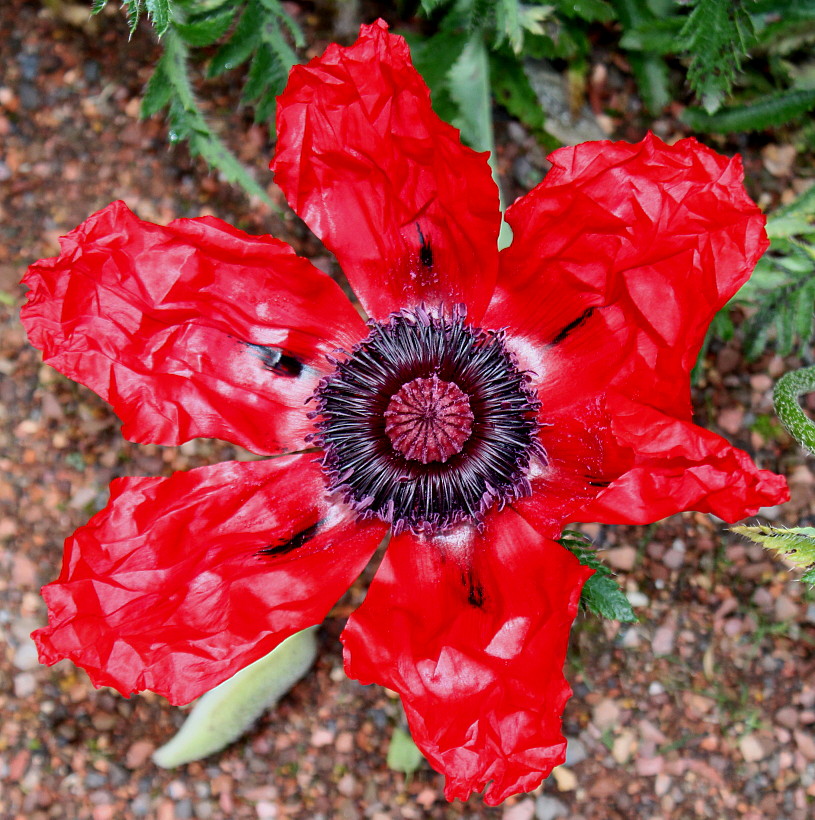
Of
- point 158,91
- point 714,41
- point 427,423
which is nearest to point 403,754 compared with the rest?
point 427,423

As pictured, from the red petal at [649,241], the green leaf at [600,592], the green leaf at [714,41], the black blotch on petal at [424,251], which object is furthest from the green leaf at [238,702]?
the green leaf at [714,41]

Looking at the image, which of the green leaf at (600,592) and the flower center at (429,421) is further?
the flower center at (429,421)

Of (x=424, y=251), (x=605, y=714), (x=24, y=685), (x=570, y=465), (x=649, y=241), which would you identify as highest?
(x=649, y=241)

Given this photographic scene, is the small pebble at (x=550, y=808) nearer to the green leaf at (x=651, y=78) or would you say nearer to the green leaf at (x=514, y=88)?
the green leaf at (x=514, y=88)

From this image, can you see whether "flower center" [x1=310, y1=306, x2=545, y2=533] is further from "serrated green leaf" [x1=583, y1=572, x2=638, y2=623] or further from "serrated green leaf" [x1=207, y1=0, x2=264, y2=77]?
"serrated green leaf" [x1=207, y1=0, x2=264, y2=77]

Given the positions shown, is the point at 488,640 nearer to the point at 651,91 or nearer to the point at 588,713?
the point at 588,713

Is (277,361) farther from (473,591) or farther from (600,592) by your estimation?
(600,592)

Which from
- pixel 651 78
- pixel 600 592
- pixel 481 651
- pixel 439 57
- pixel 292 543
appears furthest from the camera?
pixel 651 78
